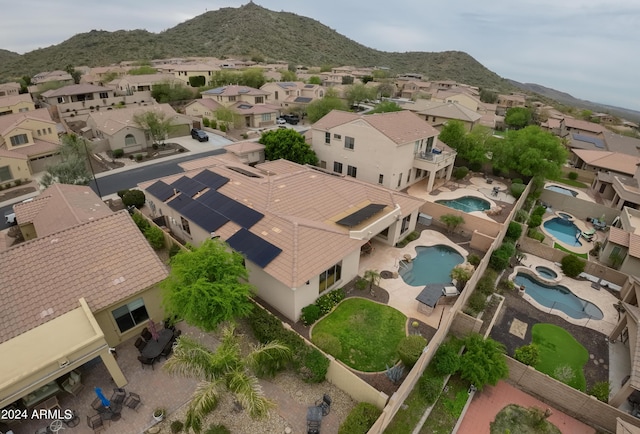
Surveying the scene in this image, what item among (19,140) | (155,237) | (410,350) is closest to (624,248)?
(410,350)

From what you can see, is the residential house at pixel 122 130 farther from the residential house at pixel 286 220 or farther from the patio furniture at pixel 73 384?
the patio furniture at pixel 73 384

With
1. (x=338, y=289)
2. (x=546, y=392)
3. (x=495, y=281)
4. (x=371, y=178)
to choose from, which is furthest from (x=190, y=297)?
(x=371, y=178)

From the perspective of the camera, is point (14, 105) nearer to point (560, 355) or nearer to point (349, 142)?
point (349, 142)

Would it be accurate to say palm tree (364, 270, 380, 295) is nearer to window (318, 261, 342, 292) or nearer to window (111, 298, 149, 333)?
window (318, 261, 342, 292)

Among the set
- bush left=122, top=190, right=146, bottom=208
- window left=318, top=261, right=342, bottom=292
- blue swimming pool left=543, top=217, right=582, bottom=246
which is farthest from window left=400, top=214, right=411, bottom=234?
bush left=122, top=190, right=146, bottom=208

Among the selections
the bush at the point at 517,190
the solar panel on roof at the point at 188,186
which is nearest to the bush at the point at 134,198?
the solar panel on roof at the point at 188,186

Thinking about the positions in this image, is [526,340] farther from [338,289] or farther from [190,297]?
[190,297]
